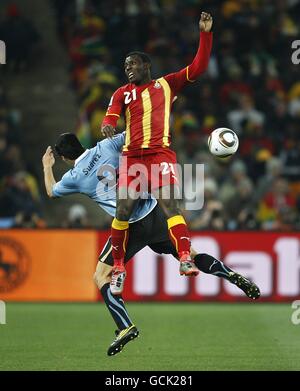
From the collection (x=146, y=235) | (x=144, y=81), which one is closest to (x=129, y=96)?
(x=144, y=81)

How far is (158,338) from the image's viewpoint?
1243 centimetres

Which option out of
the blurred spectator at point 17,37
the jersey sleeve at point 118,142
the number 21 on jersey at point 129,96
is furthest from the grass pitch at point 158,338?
the blurred spectator at point 17,37

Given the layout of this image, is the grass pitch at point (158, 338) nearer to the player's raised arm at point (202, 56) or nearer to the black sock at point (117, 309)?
the black sock at point (117, 309)

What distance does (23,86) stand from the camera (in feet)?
71.1

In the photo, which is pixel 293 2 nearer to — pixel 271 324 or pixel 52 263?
pixel 52 263

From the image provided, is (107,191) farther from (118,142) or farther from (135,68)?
(135,68)

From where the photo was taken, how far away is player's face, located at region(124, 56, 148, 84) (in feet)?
34.1

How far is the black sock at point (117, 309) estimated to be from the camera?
34.4 ft

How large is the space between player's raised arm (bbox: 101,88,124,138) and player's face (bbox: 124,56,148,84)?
7.4 inches

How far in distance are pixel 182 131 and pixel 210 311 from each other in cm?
489

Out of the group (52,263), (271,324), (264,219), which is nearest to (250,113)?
(264,219)

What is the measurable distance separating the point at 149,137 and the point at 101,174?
27.8 inches

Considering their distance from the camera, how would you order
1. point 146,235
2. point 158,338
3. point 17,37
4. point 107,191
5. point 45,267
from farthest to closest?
point 17,37 < point 45,267 < point 158,338 < point 107,191 < point 146,235

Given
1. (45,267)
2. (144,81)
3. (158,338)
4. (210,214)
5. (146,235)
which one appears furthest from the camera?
(210,214)
